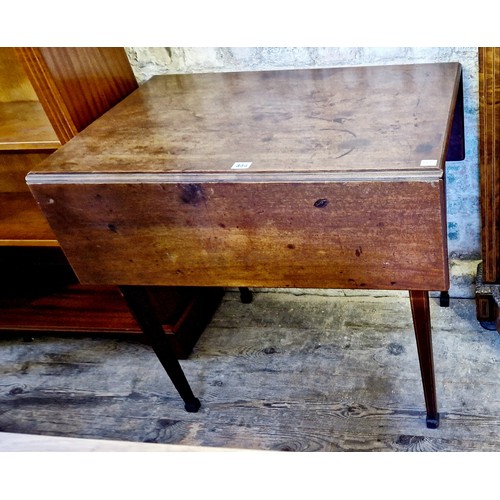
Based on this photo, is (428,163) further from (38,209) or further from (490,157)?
(38,209)

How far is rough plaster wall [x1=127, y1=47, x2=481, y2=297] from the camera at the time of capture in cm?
165

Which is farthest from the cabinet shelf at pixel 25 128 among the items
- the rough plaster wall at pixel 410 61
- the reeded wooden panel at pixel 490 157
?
the reeded wooden panel at pixel 490 157

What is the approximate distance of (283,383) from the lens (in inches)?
74.6

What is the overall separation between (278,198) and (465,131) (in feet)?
2.79

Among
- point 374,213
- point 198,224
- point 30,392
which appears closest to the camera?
point 374,213

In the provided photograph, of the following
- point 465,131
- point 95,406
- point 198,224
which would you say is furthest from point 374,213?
point 95,406

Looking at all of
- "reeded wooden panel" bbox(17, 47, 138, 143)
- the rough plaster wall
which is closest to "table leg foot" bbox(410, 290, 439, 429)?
the rough plaster wall

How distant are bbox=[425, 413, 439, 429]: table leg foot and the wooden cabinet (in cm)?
87

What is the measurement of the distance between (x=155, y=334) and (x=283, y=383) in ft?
1.62

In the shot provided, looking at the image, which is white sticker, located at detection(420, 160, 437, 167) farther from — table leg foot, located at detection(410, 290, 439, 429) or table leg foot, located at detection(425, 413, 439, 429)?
table leg foot, located at detection(425, 413, 439, 429)
